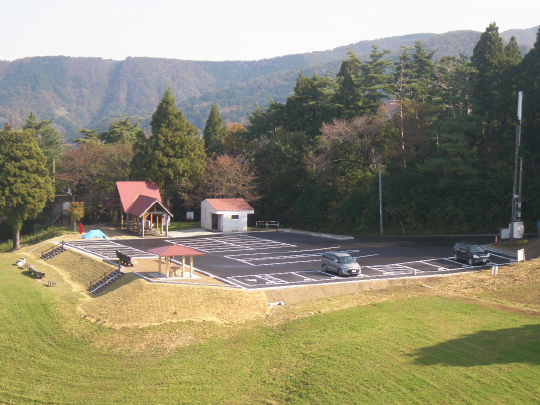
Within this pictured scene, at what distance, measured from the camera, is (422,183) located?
45.9 meters

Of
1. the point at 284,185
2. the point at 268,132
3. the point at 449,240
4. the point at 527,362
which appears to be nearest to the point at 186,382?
the point at 527,362

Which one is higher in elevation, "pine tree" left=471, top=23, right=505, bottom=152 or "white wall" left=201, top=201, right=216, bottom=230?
"pine tree" left=471, top=23, right=505, bottom=152

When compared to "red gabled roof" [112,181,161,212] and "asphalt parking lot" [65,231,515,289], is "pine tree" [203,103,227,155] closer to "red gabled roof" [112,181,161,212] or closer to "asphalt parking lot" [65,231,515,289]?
"red gabled roof" [112,181,161,212]

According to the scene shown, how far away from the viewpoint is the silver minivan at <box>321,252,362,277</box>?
88.8 ft

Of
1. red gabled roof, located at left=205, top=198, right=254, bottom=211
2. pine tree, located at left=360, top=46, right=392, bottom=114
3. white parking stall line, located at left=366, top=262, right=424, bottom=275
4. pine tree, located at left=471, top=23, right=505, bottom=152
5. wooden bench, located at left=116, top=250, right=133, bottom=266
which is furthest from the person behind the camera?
pine tree, located at left=360, top=46, right=392, bottom=114

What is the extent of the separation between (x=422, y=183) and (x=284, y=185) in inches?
594

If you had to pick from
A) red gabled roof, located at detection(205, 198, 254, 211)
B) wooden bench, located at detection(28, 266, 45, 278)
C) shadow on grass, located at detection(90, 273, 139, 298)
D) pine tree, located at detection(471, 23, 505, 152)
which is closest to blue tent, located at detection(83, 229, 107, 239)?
red gabled roof, located at detection(205, 198, 254, 211)

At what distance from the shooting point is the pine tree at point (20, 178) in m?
43.8

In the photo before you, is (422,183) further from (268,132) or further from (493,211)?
(268,132)

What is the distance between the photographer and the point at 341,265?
89.6ft

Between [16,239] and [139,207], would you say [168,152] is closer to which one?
[139,207]

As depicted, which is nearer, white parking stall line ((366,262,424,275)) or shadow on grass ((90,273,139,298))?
shadow on grass ((90,273,139,298))

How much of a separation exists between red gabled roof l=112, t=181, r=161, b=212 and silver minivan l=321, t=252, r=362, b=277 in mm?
22817

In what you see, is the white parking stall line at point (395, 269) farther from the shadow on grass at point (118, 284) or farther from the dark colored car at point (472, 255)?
the shadow on grass at point (118, 284)
